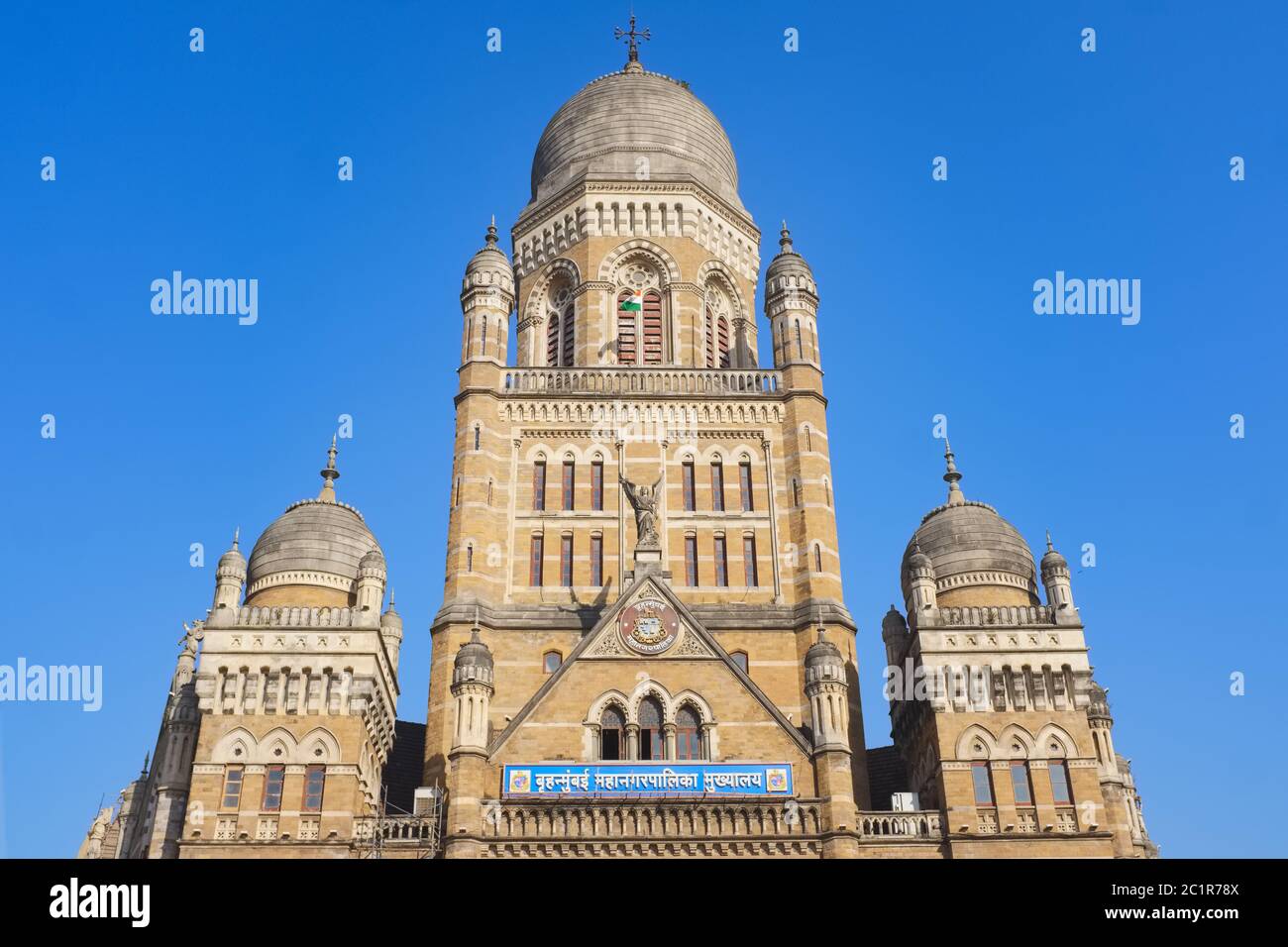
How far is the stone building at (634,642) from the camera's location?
34.5m

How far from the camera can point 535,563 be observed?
137 feet

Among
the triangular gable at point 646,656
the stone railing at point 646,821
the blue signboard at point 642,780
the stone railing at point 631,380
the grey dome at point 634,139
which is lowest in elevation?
the stone railing at point 646,821

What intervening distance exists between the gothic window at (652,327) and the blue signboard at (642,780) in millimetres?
17622

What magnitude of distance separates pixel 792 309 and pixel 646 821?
20278 millimetres

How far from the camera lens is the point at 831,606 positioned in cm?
4031

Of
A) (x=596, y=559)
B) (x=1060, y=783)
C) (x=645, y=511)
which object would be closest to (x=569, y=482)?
(x=596, y=559)

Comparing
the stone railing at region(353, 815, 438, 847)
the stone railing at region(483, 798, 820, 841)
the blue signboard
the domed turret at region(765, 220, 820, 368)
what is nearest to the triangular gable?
the blue signboard

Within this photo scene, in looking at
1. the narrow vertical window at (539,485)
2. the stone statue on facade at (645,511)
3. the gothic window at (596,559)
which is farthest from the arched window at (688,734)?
the narrow vertical window at (539,485)

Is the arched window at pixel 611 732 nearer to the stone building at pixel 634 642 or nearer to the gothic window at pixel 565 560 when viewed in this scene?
the stone building at pixel 634 642

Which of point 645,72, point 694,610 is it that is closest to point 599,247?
point 645,72

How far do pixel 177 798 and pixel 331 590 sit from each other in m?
7.62

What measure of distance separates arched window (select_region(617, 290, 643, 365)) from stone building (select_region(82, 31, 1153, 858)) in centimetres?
18

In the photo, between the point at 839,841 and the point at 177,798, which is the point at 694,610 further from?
the point at 177,798
